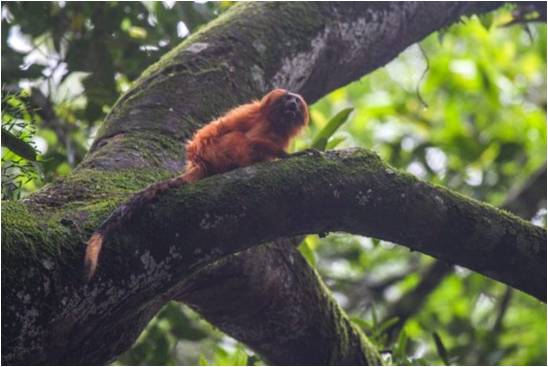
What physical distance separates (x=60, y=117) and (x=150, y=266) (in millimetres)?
3384

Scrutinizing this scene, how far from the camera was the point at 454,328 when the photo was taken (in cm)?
728

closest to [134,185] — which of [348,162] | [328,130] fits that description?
[348,162]

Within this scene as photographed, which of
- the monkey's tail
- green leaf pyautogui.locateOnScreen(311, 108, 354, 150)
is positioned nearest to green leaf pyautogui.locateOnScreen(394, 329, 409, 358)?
green leaf pyautogui.locateOnScreen(311, 108, 354, 150)

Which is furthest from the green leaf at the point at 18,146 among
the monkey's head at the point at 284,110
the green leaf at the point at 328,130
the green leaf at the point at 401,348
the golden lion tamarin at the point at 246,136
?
the green leaf at the point at 401,348

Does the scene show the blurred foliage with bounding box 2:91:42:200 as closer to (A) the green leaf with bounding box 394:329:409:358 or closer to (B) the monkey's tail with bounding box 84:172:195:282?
(B) the monkey's tail with bounding box 84:172:195:282

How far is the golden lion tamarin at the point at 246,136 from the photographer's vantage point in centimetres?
369

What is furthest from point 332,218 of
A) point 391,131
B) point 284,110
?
point 391,131

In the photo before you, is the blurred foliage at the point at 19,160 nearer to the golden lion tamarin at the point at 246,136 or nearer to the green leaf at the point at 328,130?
the golden lion tamarin at the point at 246,136

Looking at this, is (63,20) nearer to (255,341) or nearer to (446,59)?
(255,341)

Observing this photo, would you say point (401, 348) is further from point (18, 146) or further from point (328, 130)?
point (18, 146)

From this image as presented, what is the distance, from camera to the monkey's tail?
2.65m

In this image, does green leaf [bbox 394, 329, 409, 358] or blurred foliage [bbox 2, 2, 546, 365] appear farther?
blurred foliage [bbox 2, 2, 546, 365]

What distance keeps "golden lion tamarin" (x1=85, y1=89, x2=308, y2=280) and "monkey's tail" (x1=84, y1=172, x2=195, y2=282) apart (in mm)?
127

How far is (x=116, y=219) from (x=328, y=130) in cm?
221
